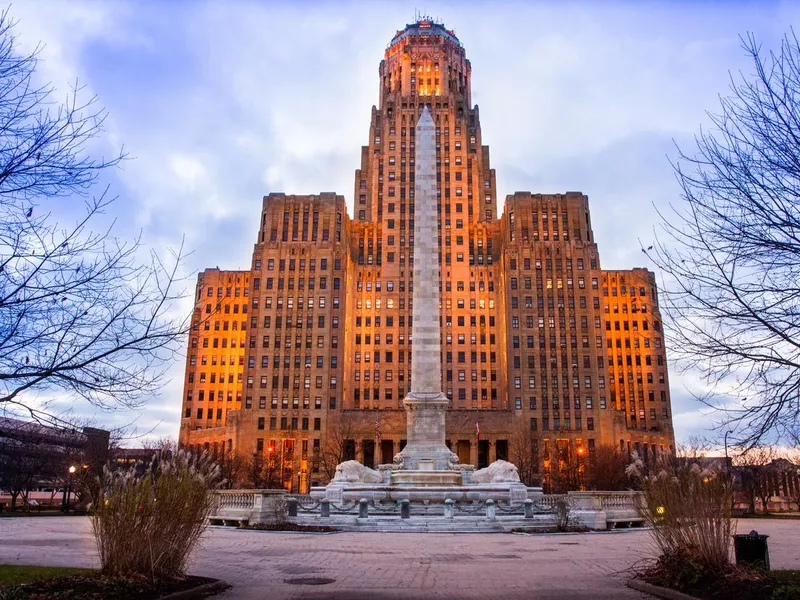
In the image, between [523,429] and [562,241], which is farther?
[562,241]

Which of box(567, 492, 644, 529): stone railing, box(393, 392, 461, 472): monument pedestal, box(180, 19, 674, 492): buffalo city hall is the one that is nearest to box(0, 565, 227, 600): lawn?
box(567, 492, 644, 529): stone railing

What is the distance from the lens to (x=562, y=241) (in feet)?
367

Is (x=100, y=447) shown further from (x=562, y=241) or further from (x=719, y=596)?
(x=562, y=241)

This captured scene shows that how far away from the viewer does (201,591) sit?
11109 mm

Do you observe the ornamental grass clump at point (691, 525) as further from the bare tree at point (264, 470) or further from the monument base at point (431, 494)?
the bare tree at point (264, 470)

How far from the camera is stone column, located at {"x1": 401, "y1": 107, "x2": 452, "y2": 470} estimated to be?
4059 cm

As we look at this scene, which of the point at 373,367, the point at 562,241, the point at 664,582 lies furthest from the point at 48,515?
the point at 562,241

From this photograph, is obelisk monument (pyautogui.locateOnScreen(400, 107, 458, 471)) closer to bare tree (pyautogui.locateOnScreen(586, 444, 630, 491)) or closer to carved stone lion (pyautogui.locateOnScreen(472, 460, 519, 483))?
carved stone lion (pyautogui.locateOnScreen(472, 460, 519, 483))

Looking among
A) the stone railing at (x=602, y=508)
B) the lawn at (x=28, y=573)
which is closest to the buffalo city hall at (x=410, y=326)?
the stone railing at (x=602, y=508)

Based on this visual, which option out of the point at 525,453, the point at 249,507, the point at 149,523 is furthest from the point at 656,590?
the point at 525,453

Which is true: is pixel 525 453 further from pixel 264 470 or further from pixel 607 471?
pixel 264 470

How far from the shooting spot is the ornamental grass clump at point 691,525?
37.4ft

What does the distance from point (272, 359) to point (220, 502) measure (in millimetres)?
76458

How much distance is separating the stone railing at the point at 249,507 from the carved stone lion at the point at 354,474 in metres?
6.88
